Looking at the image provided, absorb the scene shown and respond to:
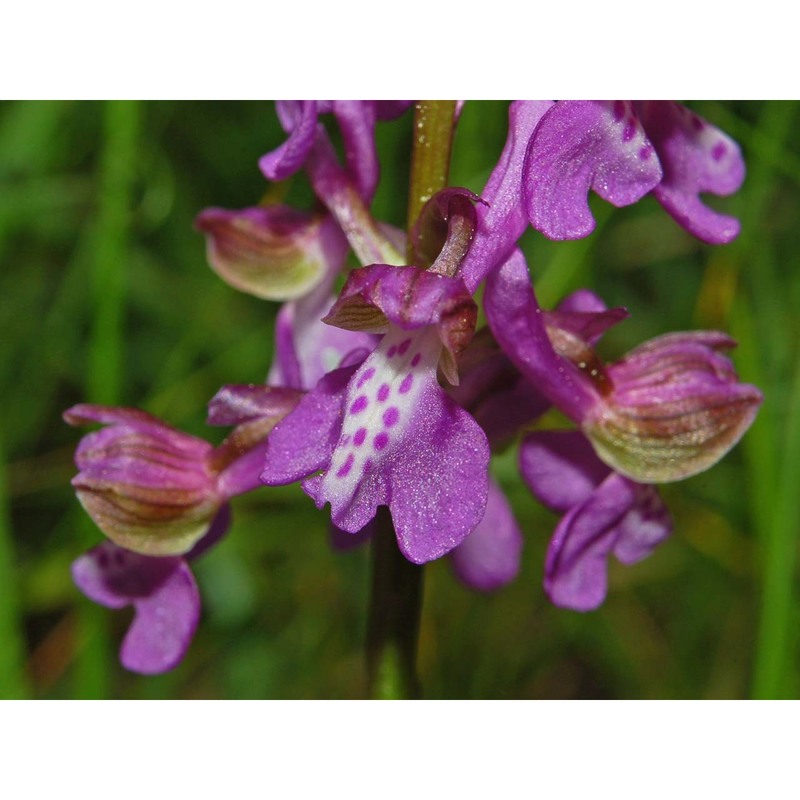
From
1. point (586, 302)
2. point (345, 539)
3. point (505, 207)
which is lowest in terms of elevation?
point (345, 539)

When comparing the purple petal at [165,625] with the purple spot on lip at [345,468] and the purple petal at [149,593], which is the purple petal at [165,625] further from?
the purple spot on lip at [345,468]

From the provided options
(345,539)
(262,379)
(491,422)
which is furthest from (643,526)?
(262,379)

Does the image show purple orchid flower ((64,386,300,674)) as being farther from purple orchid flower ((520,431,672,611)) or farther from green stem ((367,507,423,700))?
purple orchid flower ((520,431,672,611))

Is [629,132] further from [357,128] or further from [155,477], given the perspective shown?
[155,477]

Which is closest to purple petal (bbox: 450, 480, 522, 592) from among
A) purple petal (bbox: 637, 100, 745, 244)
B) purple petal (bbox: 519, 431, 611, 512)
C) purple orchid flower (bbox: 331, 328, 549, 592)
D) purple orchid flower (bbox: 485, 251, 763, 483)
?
purple orchid flower (bbox: 331, 328, 549, 592)

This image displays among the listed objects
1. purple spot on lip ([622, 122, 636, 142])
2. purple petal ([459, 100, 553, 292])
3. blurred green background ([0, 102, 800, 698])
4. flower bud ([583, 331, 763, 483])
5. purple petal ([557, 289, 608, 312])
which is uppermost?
purple spot on lip ([622, 122, 636, 142])

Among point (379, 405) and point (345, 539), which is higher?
point (379, 405)

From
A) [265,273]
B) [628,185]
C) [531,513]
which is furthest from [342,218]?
[531,513]
